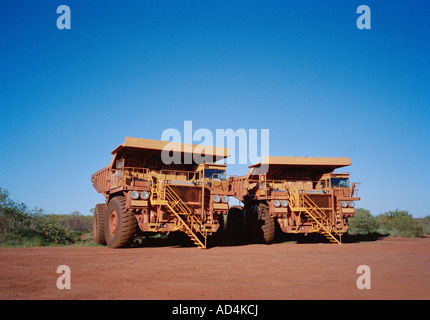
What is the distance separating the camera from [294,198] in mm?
17094

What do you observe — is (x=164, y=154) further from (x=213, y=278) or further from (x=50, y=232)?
(x=213, y=278)

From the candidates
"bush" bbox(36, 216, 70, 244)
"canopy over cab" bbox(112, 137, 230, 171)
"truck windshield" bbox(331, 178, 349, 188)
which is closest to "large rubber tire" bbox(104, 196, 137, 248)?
"canopy over cab" bbox(112, 137, 230, 171)

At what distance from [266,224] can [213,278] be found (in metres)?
10.1

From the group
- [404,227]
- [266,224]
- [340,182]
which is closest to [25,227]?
[266,224]

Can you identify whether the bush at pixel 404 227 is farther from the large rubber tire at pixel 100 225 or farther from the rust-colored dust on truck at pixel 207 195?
the large rubber tire at pixel 100 225

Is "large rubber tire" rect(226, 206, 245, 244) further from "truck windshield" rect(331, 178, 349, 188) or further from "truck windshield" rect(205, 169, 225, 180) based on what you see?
"truck windshield" rect(331, 178, 349, 188)

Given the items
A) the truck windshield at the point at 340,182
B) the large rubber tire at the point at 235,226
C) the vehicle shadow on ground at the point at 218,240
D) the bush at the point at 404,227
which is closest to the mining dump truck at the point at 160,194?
the vehicle shadow on ground at the point at 218,240

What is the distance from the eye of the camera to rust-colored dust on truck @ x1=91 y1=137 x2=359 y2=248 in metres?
13.6

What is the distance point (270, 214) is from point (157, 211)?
613 centimetres

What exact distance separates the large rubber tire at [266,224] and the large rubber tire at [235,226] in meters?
2.66

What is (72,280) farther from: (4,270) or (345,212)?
(345,212)

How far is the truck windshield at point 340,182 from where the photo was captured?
18.2 meters

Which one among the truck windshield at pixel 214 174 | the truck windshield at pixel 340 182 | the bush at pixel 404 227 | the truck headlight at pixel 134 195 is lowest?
the bush at pixel 404 227
